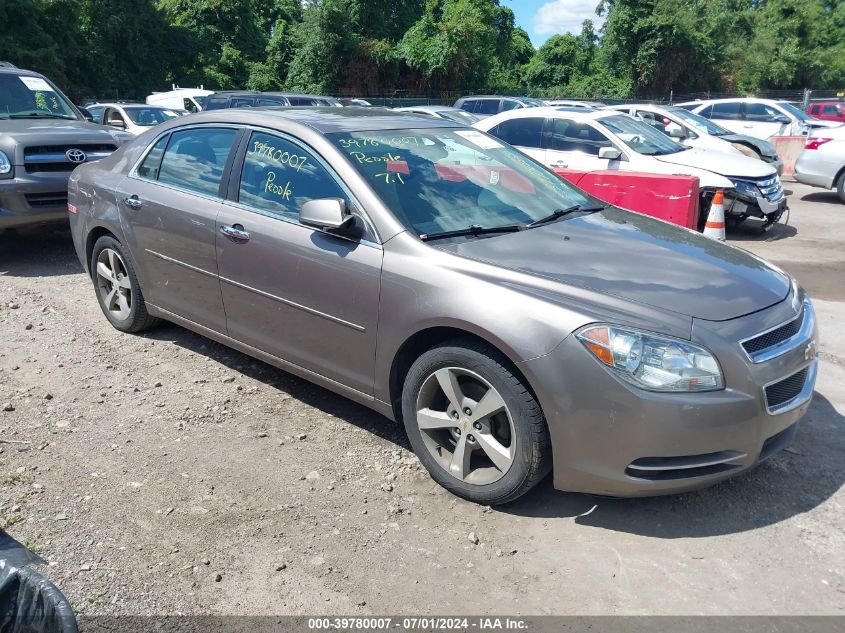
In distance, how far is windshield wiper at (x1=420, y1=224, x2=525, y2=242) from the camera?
3.63 m

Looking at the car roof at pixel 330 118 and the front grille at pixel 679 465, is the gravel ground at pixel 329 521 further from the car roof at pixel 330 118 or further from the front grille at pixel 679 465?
the car roof at pixel 330 118

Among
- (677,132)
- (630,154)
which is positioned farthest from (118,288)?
(677,132)

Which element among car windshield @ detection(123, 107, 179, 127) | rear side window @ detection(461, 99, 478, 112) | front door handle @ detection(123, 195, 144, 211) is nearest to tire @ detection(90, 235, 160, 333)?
front door handle @ detection(123, 195, 144, 211)

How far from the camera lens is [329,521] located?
3.36 metres

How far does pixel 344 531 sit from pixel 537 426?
3.26ft

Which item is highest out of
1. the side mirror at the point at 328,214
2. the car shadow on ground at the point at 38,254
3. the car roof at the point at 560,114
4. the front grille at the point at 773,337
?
the car roof at the point at 560,114

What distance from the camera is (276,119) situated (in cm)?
432

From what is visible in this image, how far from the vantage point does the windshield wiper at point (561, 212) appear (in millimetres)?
4015

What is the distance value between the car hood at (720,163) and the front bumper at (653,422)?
23.2 ft

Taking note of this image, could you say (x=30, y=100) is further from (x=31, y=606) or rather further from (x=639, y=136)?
(x=31, y=606)

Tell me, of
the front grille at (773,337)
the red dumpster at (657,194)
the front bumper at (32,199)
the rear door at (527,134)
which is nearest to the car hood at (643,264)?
the front grille at (773,337)

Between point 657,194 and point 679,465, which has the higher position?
point 657,194

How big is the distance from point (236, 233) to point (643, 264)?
228cm

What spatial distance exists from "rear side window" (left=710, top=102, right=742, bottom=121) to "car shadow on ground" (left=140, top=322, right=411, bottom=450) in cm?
1826
